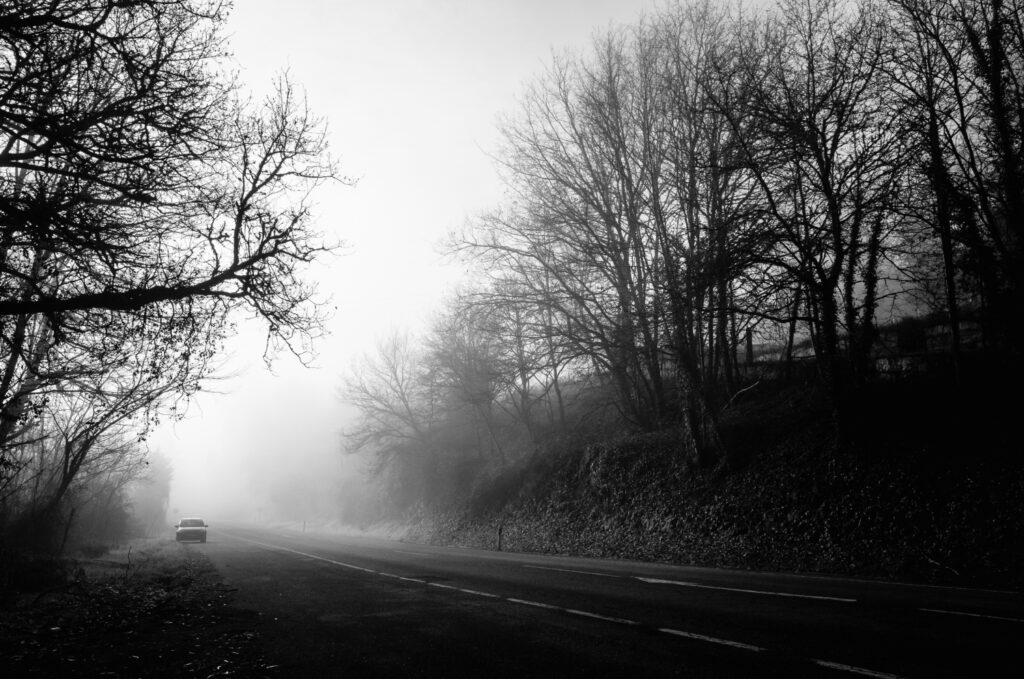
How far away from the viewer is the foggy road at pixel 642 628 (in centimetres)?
519

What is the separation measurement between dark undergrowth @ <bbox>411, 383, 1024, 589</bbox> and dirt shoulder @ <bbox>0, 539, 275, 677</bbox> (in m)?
10.8

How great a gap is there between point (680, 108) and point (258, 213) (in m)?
13.4

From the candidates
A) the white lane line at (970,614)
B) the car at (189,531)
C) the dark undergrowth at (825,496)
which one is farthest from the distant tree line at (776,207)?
the car at (189,531)

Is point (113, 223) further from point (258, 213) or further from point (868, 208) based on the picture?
point (868, 208)

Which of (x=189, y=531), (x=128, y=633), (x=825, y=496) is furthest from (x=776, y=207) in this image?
(x=189, y=531)

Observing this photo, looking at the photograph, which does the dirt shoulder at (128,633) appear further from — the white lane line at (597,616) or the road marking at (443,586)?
the white lane line at (597,616)

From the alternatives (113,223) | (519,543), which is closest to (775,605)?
(113,223)

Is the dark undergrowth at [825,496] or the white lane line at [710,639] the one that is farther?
the dark undergrowth at [825,496]

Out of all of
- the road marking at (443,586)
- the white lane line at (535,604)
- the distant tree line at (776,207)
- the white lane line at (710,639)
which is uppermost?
the distant tree line at (776,207)

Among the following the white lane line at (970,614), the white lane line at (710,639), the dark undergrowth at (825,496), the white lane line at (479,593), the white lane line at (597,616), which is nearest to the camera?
the white lane line at (710,639)

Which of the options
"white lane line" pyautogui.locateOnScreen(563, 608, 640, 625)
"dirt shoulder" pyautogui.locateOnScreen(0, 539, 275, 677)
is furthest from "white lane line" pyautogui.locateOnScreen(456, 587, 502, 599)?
"dirt shoulder" pyautogui.locateOnScreen(0, 539, 275, 677)

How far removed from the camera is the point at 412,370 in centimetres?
4094

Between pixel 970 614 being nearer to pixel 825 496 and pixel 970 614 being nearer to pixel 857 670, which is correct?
pixel 857 670

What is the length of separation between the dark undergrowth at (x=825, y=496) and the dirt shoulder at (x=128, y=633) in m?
10.8
